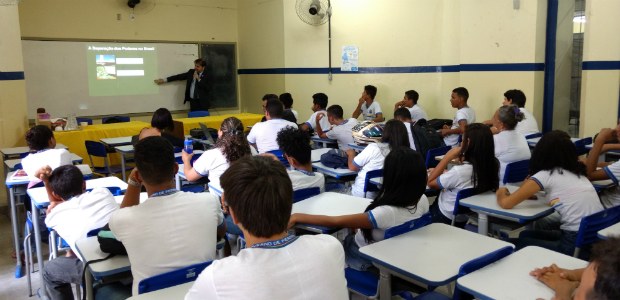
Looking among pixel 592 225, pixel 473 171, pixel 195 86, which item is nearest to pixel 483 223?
pixel 473 171

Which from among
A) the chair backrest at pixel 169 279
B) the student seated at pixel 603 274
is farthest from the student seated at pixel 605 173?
the chair backrest at pixel 169 279

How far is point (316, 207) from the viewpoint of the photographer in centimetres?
290

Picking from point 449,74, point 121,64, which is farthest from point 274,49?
point 449,74

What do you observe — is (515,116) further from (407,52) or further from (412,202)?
(407,52)

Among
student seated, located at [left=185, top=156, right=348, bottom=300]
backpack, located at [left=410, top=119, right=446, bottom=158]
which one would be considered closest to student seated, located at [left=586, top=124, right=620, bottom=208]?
backpack, located at [left=410, top=119, right=446, bottom=158]

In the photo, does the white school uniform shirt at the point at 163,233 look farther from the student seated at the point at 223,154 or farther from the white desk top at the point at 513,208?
the white desk top at the point at 513,208

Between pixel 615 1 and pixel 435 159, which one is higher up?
pixel 615 1

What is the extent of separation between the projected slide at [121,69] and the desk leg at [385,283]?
24.7ft

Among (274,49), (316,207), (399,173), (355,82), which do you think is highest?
(274,49)

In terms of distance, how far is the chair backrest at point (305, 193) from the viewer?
3.06 m

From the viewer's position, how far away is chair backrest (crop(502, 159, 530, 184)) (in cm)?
371

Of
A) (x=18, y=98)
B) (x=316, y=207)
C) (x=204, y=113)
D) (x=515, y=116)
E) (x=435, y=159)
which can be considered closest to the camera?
(x=316, y=207)

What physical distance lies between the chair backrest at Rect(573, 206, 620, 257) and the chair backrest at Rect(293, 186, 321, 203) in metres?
1.45

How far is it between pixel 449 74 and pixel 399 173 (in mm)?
4726
